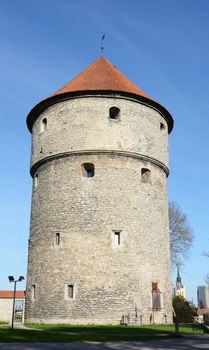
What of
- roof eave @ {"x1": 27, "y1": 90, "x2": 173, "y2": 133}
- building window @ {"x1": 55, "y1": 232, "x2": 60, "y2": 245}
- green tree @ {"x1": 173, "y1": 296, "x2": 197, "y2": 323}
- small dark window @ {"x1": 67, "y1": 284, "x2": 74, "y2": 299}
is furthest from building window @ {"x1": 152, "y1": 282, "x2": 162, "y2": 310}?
green tree @ {"x1": 173, "y1": 296, "x2": 197, "y2": 323}

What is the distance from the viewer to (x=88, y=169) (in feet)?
62.6

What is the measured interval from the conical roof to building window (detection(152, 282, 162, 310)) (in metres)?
8.49

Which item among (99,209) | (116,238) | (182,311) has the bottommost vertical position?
(182,311)

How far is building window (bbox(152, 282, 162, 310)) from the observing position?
17.8 meters

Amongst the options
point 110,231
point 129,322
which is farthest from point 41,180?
point 129,322

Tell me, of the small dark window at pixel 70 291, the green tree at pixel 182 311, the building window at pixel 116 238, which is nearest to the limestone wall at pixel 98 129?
the building window at pixel 116 238

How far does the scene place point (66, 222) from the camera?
18.2m

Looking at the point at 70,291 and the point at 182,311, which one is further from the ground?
the point at 70,291

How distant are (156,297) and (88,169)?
20.5ft

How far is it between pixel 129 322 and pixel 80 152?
7.35 meters

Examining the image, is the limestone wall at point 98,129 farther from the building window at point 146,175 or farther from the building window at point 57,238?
the building window at point 57,238

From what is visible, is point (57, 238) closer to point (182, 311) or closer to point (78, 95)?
point (78, 95)

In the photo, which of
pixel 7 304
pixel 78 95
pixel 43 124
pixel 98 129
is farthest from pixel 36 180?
pixel 7 304

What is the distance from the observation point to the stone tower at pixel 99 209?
1722cm
